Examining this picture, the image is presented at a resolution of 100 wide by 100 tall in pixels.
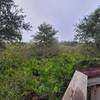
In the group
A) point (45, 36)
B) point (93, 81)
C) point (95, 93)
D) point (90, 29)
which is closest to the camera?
point (95, 93)

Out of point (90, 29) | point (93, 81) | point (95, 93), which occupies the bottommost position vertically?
point (95, 93)

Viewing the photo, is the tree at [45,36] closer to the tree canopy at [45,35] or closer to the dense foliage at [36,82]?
the tree canopy at [45,35]

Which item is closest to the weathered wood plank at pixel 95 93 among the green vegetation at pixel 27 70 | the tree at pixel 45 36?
the green vegetation at pixel 27 70

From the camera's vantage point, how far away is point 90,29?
2412cm

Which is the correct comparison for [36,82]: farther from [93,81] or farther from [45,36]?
[45,36]

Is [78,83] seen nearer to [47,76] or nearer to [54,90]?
[54,90]

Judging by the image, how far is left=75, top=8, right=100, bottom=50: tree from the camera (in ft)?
77.9

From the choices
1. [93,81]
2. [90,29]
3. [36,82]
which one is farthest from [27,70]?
[90,29]

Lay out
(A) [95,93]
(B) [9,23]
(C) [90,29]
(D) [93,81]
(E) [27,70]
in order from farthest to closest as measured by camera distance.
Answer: (C) [90,29] → (B) [9,23] → (E) [27,70] → (D) [93,81] → (A) [95,93]

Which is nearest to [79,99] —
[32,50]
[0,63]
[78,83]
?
[78,83]

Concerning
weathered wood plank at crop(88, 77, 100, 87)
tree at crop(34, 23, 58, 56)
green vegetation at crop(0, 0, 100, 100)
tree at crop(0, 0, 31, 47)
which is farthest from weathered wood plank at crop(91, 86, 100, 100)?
tree at crop(34, 23, 58, 56)

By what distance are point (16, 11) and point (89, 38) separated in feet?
34.0

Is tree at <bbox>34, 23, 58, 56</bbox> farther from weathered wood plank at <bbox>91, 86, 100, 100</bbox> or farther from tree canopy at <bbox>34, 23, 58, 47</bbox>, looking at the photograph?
weathered wood plank at <bbox>91, 86, 100, 100</bbox>

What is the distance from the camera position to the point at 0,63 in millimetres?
11328
